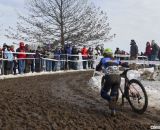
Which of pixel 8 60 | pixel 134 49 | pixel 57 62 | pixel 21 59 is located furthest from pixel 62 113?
pixel 57 62

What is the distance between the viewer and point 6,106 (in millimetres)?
10727

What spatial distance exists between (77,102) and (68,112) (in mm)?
1779

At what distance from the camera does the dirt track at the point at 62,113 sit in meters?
8.99

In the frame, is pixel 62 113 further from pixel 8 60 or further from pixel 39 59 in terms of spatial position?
pixel 39 59

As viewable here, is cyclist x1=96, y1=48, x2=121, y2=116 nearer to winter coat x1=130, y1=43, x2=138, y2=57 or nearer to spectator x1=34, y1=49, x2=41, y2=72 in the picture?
spectator x1=34, y1=49, x2=41, y2=72

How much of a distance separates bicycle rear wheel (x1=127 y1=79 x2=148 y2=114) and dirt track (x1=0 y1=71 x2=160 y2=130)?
0.17 meters

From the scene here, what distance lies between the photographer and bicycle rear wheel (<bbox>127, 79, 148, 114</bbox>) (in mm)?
10516

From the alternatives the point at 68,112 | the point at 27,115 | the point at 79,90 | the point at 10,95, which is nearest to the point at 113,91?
the point at 68,112

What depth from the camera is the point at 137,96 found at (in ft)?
35.2

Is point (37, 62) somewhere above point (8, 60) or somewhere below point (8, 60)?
below

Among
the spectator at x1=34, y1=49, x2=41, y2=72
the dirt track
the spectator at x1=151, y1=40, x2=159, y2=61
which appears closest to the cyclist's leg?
the dirt track

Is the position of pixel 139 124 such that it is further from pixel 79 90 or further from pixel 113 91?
pixel 79 90

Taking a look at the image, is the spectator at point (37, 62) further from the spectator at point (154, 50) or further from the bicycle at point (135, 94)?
the bicycle at point (135, 94)

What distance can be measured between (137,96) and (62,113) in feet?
6.28
